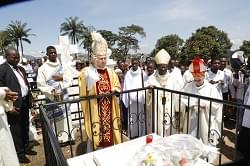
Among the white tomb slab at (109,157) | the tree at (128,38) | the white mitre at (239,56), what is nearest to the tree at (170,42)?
the tree at (128,38)

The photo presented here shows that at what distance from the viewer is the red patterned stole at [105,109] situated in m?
4.51

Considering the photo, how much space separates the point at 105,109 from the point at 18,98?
5.32 ft

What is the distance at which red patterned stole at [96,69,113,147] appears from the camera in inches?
177

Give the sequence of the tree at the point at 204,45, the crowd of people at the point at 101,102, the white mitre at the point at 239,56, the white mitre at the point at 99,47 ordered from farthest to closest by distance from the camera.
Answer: the tree at the point at 204,45, the white mitre at the point at 239,56, the white mitre at the point at 99,47, the crowd of people at the point at 101,102

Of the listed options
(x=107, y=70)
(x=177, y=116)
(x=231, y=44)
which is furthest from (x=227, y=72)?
(x=231, y=44)

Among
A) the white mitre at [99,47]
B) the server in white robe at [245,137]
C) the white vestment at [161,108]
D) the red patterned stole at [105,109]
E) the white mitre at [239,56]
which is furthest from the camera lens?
the white mitre at [239,56]

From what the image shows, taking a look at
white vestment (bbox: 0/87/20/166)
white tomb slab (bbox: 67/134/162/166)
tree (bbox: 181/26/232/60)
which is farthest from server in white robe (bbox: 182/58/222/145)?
tree (bbox: 181/26/232/60)

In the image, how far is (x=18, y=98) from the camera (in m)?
4.61

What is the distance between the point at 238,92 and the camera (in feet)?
22.1

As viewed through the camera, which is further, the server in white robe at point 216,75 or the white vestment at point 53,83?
the server in white robe at point 216,75

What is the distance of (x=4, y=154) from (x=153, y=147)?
2082 millimetres

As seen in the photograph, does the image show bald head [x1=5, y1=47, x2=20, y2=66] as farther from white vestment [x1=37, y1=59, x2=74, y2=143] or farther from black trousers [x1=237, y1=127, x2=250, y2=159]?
black trousers [x1=237, y1=127, x2=250, y2=159]

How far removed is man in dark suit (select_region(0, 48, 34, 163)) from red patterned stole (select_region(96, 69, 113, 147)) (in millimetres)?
1470

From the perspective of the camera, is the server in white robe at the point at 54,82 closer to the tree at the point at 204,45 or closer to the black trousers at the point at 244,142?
the black trousers at the point at 244,142
